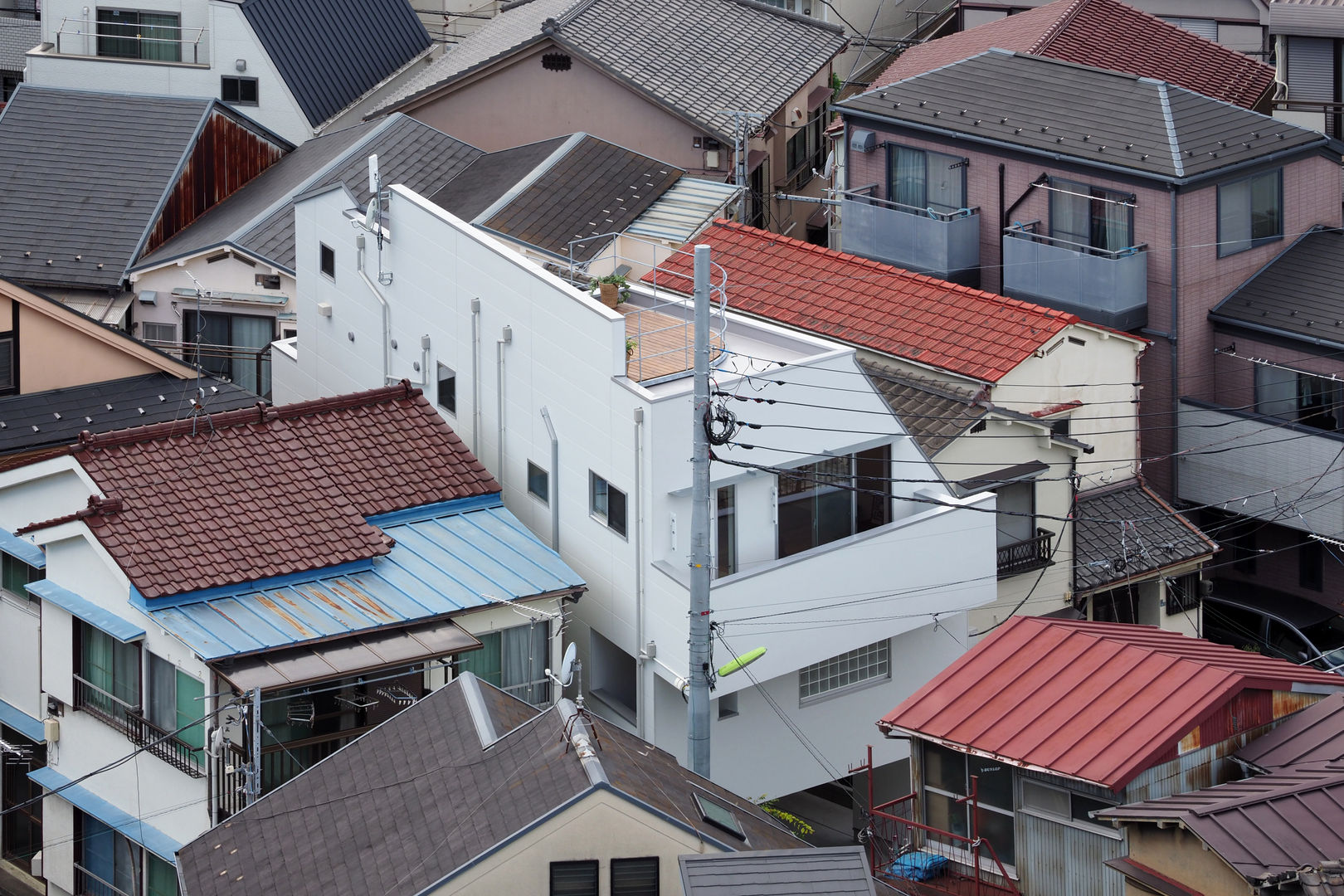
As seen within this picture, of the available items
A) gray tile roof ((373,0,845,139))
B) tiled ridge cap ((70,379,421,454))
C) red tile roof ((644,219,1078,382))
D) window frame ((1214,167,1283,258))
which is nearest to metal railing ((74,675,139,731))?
tiled ridge cap ((70,379,421,454))

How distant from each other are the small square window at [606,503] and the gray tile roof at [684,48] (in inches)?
685

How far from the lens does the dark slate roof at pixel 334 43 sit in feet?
172

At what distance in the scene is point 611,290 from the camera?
3412 cm

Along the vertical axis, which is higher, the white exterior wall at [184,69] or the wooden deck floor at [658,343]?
the white exterior wall at [184,69]

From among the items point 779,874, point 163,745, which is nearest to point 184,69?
point 163,745

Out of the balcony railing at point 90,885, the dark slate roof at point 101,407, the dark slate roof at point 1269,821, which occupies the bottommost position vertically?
the balcony railing at point 90,885

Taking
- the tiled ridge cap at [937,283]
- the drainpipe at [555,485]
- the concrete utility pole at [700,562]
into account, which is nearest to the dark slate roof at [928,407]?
the tiled ridge cap at [937,283]

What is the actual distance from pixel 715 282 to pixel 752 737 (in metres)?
9.72

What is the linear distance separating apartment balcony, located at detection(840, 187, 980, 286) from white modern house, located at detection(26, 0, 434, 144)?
1593 centimetres

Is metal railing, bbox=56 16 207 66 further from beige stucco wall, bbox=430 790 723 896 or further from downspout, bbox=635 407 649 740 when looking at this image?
beige stucco wall, bbox=430 790 723 896

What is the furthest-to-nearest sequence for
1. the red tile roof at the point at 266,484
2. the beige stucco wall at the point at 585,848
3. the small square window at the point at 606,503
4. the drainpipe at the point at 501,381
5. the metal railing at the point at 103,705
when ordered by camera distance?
the drainpipe at the point at 501,381 → the small square window at the point at 606,503 → the red tile roof at the point at 266,484 → the metal railing at the point at 103,705 → the beige stucco wall at the point at 585,848

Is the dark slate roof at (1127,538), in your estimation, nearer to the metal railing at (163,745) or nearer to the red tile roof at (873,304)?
the red tile roof at (873,304)

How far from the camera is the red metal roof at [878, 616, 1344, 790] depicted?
24.5 meters

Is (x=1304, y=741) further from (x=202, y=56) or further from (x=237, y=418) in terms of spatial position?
(x=202, y=56)
